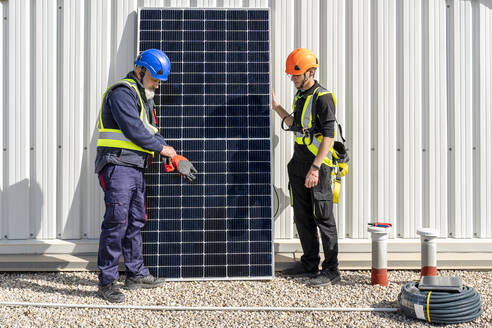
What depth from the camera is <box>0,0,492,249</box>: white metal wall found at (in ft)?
18.9

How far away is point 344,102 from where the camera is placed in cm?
585

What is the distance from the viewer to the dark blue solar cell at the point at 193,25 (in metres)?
5.63

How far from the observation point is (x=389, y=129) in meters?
5.86

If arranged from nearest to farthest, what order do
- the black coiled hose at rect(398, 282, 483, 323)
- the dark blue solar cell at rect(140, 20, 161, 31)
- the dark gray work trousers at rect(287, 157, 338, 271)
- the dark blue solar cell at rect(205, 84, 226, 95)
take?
the black coiled hose at rect(398, 282, 483, 323) < the dark gray work trousers at rect(287, 157, 338, 271) < the dark blue solar cell at rect(205, 84, 226, 95) < the dark blue solar cell at rect(140, 20, 161, 31)

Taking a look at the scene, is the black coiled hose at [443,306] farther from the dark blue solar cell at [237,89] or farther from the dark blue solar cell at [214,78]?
the dark blue solar cell at [214,78]

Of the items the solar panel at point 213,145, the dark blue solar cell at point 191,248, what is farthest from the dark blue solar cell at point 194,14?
the dark blue solar cell at point 191,248

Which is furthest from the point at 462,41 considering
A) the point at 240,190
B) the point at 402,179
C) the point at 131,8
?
the point at 131,8

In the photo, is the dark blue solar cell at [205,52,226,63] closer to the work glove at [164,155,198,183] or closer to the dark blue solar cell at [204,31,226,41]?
the dark blue solar cell at [204,31,226,41]

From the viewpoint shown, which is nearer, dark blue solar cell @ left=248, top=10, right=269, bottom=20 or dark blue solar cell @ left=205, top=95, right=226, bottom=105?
dark blue solar cell @ left=205, top=95, right=226, bottom=105

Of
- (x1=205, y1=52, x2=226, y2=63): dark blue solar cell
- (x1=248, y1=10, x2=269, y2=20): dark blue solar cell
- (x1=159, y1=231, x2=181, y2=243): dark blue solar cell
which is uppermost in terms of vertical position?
(x1=248, y1=10, x2=269, y2=20): dark blue solar cell

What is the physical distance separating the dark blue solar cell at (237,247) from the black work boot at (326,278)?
2.59 ft

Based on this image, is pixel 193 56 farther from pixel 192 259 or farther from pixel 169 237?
pixel 192 259

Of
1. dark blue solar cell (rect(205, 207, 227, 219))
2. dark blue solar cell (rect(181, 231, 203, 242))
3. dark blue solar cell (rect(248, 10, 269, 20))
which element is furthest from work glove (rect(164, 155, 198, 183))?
dark blue solar cell (rect(248, 10, 269, 20))

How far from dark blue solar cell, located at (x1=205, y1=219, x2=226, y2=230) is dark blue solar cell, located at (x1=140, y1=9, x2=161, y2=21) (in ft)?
8.12
